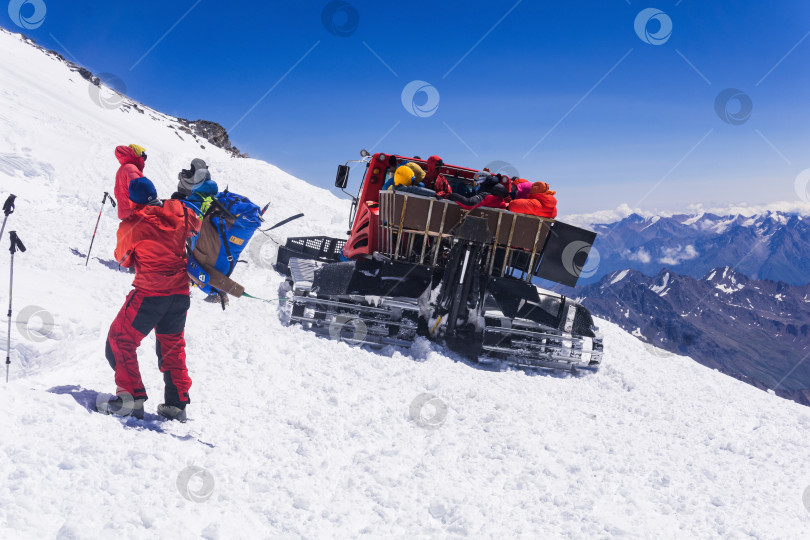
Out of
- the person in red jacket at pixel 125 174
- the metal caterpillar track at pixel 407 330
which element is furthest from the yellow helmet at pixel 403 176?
the person in red jacket at pixel 125 174

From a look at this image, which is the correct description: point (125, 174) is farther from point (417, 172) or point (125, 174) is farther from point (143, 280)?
point (417, 172)

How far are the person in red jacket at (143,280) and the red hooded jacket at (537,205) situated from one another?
4500 mm

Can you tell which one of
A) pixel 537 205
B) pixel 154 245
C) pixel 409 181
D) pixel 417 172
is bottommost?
pixel 154 245

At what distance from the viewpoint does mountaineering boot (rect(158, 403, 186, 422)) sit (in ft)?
13.0

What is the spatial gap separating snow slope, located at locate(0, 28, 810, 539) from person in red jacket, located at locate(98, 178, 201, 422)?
24 centimetres

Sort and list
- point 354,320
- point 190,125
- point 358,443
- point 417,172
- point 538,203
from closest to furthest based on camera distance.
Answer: point 358,443 < point 354,320 < point 538,203 < point 417,172 < point 190,125

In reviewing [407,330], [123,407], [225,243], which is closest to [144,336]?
[123,407]

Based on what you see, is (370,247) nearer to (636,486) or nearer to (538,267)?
(538,267)

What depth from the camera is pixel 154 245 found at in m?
3.83

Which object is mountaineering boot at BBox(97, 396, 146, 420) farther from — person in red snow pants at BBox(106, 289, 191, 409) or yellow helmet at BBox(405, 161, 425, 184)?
yellow helmet at BBox(405, 161, 425, 184)

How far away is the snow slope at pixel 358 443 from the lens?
9.45 ft

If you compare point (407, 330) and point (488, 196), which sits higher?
point (488, 196)

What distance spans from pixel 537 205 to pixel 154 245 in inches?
197

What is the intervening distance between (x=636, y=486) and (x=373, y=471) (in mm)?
2045
